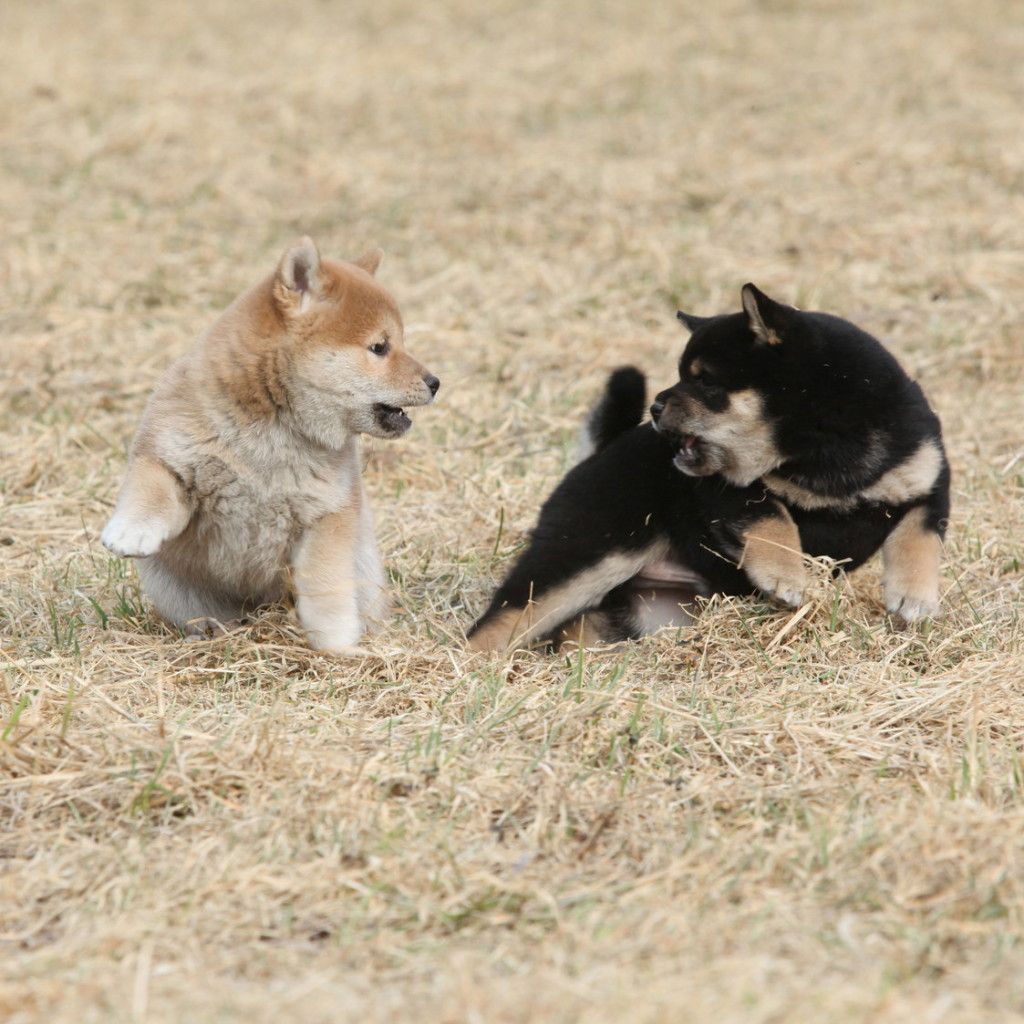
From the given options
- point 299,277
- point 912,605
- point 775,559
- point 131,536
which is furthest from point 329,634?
point 912,605

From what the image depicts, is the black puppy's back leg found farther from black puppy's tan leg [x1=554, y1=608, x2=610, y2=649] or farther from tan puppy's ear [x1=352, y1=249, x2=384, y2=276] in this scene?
tan puppy's ear [x1=352, y1=249, x2=384, y2=276]

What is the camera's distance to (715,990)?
2.64 meters

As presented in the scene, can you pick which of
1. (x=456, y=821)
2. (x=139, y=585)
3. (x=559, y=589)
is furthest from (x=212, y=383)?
(x=456, y=821)

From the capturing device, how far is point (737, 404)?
14.8ft

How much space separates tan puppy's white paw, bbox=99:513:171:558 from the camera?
403cm

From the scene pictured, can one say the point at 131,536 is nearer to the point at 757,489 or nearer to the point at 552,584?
the point at 552,584

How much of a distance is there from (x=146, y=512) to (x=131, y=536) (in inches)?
3.6

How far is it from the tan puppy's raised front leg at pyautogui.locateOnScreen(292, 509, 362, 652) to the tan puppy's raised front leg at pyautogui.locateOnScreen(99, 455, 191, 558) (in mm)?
379

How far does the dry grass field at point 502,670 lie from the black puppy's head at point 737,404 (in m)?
0.45

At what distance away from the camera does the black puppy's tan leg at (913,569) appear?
14.3 feet

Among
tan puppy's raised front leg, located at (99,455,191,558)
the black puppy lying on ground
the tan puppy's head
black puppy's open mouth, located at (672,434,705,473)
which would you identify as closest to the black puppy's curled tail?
the black puppy lying on ground

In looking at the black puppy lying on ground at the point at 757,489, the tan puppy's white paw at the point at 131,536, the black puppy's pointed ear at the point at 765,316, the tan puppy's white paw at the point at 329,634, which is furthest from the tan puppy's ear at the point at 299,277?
the black puppy's pointed ear at the point at 765,316

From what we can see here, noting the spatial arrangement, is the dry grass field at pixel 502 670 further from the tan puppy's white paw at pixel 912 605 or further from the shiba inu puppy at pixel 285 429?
the shiba inu puppy at pixel 285 429

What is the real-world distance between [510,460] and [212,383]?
2156 millimetres
